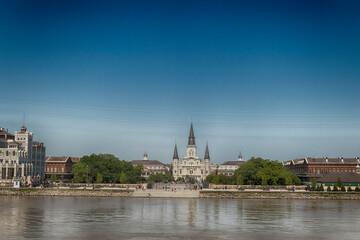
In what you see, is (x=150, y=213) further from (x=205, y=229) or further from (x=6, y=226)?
(x=6, y=226)

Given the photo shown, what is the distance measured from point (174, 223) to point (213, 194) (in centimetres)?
3952

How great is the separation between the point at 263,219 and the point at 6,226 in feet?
86.1

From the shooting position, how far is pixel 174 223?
42.0 metres

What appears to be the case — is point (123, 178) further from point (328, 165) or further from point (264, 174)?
point (328, 165)

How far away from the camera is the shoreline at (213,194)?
80688 mm

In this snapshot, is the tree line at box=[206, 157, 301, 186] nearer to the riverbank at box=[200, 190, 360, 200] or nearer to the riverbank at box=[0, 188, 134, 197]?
the riverbank at box=[200, 190, 360, 200]

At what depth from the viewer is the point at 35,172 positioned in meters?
121

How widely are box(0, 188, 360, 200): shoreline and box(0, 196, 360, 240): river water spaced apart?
2486cm

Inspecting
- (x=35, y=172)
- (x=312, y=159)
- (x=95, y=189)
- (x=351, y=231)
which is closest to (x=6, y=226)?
(x=351, y=231)

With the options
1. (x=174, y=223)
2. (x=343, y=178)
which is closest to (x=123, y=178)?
(x=343, y=178)

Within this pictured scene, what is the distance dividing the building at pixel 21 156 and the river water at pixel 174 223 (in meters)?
58.2

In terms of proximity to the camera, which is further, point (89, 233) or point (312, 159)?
point (312, 159)

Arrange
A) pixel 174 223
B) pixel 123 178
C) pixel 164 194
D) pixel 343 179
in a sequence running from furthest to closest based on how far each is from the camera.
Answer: pixel 123 178 → pixel 343 179 → pixel 164 194 → pixel 174 223

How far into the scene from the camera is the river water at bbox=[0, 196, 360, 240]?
35.1 m
